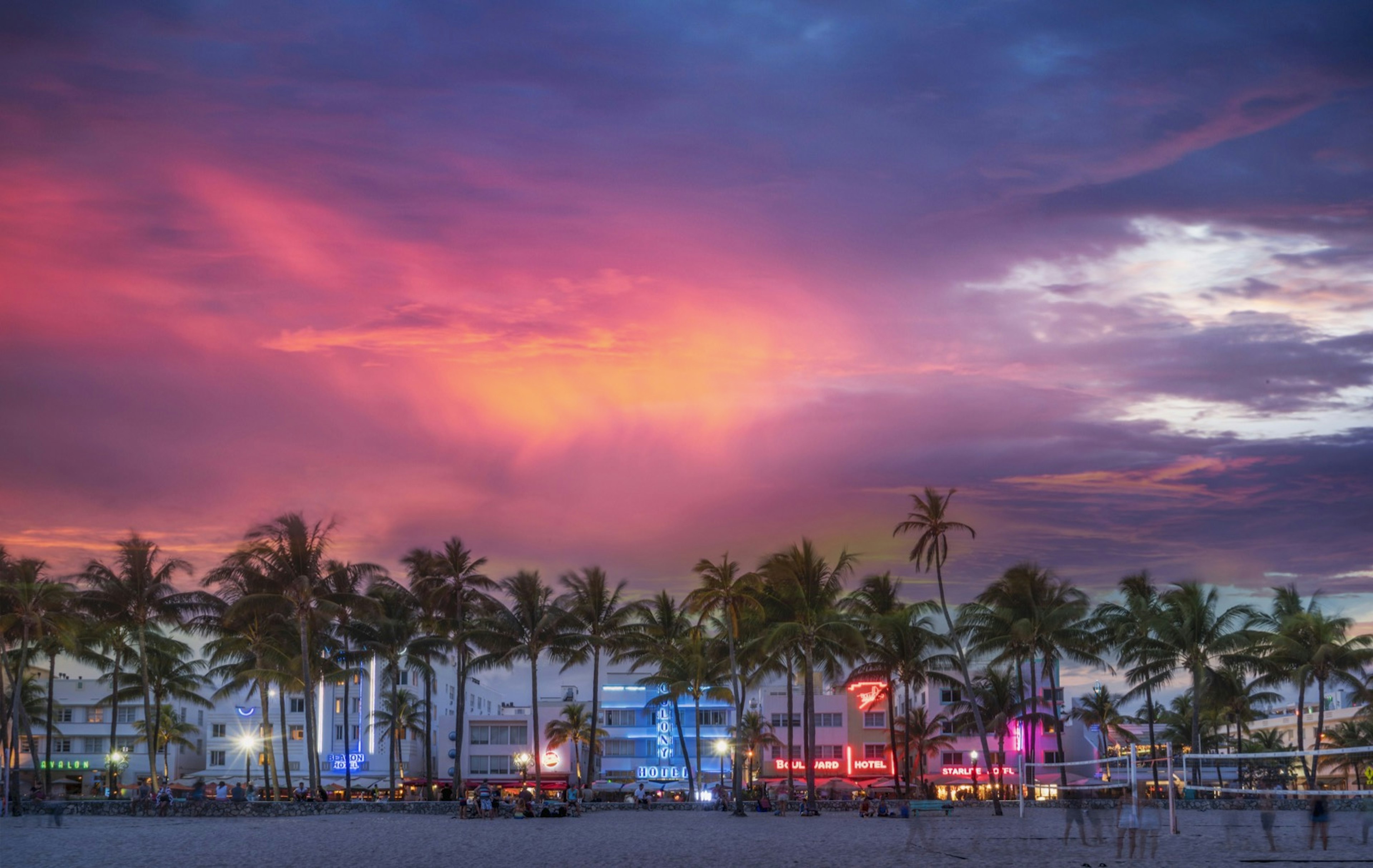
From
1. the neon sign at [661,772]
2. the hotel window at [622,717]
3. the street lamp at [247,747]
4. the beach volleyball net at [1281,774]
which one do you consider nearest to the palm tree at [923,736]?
the beach volleyball net at [1281,774]

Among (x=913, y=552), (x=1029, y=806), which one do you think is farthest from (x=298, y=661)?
(x=1029, y=806)

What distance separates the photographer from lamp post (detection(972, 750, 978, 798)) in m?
83.0

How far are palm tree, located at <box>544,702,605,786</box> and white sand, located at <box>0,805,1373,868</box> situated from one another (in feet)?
162

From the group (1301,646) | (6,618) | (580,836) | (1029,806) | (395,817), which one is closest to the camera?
(580,836)

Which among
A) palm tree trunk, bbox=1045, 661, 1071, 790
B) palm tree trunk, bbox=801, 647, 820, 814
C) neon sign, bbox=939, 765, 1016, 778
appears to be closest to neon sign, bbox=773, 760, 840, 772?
neon sign, bbox=939, 765, 1016, 778

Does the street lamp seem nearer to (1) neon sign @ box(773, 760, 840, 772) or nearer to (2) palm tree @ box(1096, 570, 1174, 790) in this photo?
(1) neon sign @ box(773, 760, 840, 772)

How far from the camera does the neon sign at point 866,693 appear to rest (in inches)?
3858

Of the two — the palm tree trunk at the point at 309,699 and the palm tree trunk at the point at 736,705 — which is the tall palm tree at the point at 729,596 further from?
the palm tree trunk at the point at 309,699

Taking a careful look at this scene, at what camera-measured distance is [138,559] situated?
69.2 m

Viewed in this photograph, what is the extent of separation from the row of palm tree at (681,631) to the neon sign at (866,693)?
8111 millimetres

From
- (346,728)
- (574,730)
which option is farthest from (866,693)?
(346,728)

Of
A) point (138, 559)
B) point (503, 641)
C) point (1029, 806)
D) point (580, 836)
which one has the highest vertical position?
point (138, 559)

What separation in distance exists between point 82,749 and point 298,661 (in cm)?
4902

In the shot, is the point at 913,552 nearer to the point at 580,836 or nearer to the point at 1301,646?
the point at 1301,646
